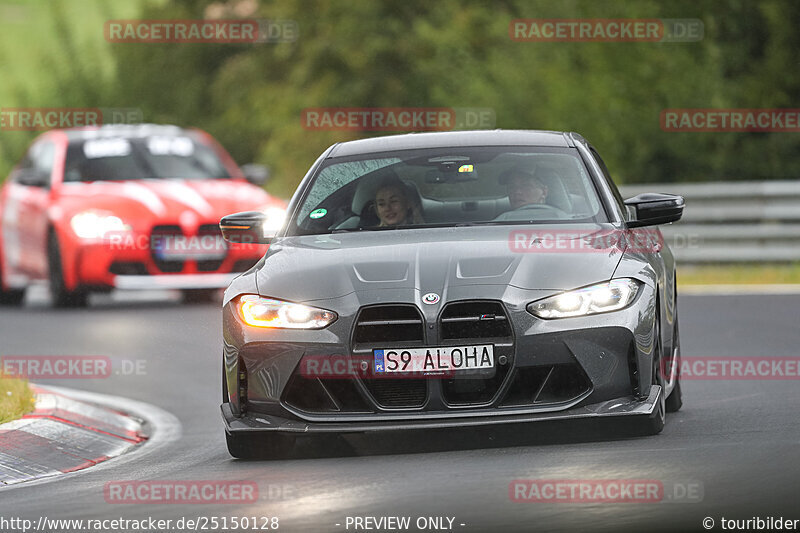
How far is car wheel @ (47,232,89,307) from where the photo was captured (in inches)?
757

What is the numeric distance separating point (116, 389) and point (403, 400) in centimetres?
522

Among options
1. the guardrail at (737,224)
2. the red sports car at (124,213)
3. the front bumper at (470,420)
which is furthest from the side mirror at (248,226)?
the guardrail at (737,224)

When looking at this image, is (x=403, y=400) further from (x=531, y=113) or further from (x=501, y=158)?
(x=531, y=113)

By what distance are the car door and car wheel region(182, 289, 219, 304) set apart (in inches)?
60.7

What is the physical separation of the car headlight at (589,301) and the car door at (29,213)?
476 inches

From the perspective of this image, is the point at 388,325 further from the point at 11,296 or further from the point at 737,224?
the point at 737,224

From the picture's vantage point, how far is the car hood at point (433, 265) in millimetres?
8273

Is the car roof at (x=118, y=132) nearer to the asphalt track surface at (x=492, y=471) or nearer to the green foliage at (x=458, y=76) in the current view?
the green foliage at (x=458, y=76)

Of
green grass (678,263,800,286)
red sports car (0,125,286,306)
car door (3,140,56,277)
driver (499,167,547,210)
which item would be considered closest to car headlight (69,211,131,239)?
red sports car (0,125,286,306)

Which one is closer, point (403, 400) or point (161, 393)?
point (403, 400)

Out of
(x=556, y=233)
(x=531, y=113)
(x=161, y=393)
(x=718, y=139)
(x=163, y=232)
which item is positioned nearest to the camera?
(x=556, y=233)

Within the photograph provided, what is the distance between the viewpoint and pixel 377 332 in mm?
8172

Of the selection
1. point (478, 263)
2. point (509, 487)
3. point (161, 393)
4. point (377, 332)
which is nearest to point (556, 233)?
point (478, 263)

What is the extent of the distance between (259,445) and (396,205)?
1.68 m
